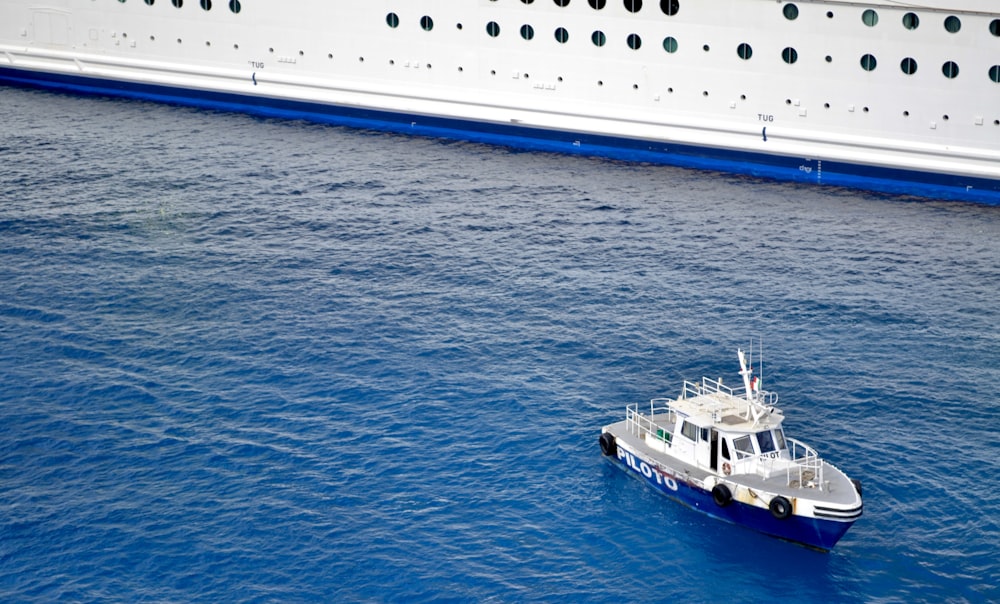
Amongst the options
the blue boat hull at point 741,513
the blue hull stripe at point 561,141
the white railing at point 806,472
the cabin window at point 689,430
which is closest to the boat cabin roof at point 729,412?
the cabin window at point 689,430

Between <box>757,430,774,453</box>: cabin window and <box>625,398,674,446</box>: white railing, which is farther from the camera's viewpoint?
<box>625,398,674,446</box>: white railing

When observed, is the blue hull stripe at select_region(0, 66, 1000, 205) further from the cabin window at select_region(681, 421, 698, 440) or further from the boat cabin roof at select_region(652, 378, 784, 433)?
the cabin window at select_region(681, 421, 698, 440)

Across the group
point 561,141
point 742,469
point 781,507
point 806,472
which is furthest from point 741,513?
point 561,141

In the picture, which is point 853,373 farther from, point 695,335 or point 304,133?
point 304,133

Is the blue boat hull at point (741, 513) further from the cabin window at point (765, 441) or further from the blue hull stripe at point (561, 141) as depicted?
the blue hull stripe at point (561, 141)

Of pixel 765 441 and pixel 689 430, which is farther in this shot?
pixel 689 430

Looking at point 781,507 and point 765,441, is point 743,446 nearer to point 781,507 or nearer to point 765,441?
point 765,441

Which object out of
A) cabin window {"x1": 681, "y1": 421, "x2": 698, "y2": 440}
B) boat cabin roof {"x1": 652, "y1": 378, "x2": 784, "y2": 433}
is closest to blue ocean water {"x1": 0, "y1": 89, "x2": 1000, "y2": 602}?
cabin window {"x1": 681, "y1": 421, "x2": 698, "y2": 440}
